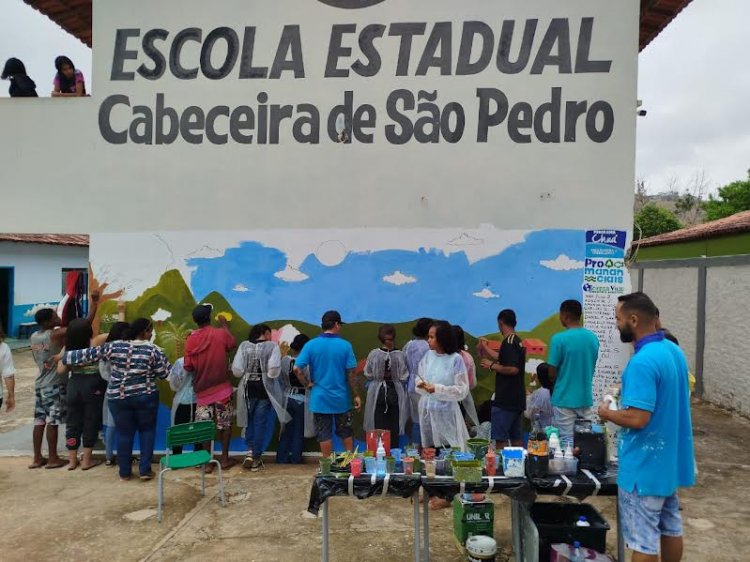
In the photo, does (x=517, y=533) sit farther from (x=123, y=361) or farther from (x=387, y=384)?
(x=123, y=361)

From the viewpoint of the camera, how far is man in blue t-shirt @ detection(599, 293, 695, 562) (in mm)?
3271

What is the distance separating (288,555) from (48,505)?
266 cm

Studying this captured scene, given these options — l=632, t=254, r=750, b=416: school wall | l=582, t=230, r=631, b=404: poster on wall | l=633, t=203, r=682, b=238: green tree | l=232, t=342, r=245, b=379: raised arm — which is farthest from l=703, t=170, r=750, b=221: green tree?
l=232, t=342, r=245, b=379: raised arm

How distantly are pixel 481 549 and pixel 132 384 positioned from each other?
3.91 m

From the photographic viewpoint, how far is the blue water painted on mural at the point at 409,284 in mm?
6570

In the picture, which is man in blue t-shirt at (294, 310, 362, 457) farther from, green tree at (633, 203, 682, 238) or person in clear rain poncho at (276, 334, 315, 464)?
green tree at (633, 203, 682, 238)

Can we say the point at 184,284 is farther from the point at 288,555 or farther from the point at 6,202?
the point at 288,555

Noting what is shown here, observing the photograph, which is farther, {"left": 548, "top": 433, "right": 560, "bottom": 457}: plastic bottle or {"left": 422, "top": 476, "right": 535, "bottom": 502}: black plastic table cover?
{"left": 548, "top": 433, "right": 560, "bottom": 457}: plastic bottle

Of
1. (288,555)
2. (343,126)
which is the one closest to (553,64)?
(343,126)

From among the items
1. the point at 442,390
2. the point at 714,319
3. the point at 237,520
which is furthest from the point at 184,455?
the point at 714,319

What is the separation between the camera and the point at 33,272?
17.9 metres

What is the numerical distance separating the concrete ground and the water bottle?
873 mm

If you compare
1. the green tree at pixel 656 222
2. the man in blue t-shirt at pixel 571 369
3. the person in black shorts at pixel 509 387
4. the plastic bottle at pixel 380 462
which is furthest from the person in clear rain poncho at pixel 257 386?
the green tree at pixel 656 222

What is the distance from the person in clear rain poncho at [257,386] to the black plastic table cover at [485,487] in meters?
3.06
